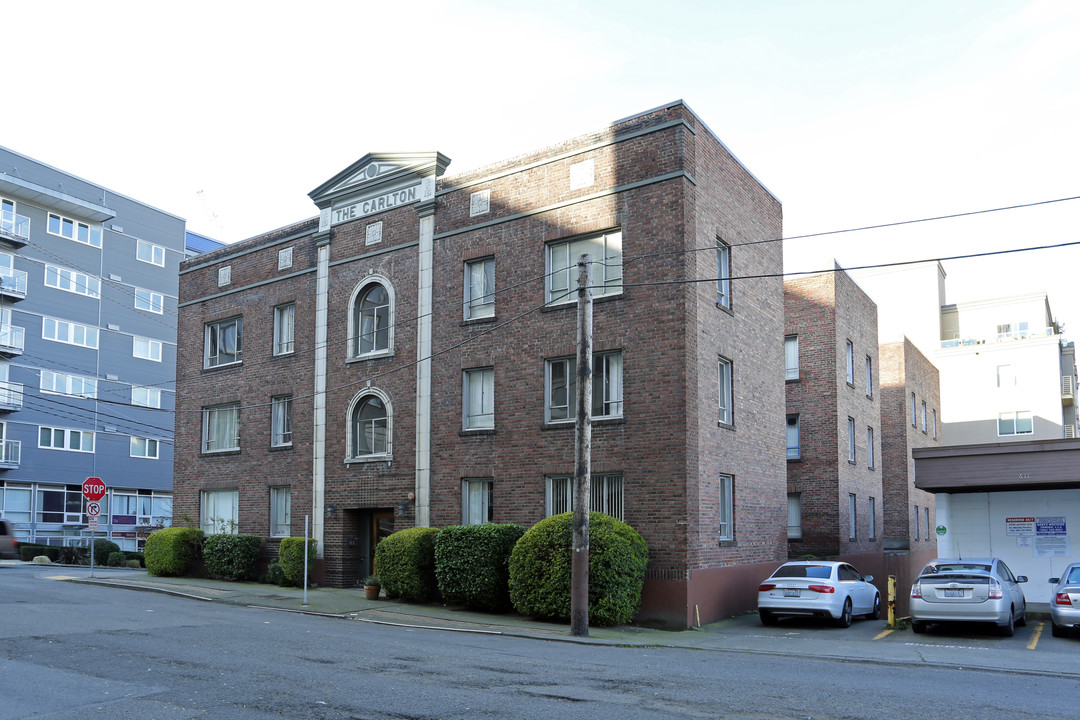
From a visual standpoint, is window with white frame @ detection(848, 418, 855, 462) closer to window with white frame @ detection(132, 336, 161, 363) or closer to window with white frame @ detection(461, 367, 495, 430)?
window with white frame @ detection(461, 367, 495, 430)

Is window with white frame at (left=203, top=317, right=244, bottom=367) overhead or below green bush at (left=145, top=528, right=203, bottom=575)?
overhead

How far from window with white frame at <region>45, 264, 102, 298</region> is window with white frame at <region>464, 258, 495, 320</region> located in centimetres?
3800

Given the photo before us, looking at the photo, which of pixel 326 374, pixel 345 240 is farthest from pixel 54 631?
pixel 345 240

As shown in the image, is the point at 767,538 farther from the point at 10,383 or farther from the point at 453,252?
the point at 10,383

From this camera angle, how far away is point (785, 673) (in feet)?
40.0

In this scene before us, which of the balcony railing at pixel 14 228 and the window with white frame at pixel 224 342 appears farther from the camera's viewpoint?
the balcony railing at pixel 14 228

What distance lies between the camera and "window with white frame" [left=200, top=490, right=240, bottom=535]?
95.5 ft

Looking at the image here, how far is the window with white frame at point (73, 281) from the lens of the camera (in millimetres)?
51969

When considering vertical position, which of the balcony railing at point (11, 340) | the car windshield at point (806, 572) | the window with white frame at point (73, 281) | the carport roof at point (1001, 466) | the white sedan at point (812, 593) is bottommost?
the white sedan at point (812, 593)

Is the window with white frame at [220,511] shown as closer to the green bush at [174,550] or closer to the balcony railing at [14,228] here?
the green bush at [174,550]

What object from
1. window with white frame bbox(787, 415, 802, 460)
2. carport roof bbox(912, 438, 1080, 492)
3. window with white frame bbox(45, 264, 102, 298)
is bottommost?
carport roof bbox(912, 438, 1080, 492)

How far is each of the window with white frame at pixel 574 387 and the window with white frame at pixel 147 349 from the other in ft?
143

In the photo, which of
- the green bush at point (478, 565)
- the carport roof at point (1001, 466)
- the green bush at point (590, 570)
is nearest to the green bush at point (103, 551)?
the green bush at point (478, 565)

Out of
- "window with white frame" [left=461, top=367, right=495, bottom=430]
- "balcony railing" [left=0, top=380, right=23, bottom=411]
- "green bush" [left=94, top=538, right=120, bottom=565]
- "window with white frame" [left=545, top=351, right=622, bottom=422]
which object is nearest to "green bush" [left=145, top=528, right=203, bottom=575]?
"window with white frame" [left=461, top=367, right=495, bottom=430]
